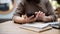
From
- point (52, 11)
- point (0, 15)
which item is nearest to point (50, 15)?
point (52, 11)

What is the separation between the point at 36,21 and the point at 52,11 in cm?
30

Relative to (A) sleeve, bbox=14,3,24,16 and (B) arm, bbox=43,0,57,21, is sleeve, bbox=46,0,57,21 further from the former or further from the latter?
(A) sleeve, bbox=14,3,24,16

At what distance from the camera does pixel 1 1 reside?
9.20 feet

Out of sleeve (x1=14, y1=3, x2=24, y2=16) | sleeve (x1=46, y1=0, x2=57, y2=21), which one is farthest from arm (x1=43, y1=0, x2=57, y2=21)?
sleeve (x1=14, y1=3, x2=24, y2=16)

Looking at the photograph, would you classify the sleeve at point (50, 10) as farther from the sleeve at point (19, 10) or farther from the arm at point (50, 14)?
the sleeve at point (19, 10)

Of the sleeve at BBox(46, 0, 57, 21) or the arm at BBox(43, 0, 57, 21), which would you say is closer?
the arm at BBox(43, 0, 57, 21)

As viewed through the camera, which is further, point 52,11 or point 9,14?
point 9,14

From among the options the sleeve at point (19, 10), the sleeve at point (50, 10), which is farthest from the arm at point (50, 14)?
the sleeve at point (19, 10)

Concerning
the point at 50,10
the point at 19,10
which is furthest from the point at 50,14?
the point at 19,10

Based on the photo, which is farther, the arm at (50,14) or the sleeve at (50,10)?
the sleeve at (50,10)

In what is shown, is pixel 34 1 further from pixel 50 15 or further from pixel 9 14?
pixel 9 14

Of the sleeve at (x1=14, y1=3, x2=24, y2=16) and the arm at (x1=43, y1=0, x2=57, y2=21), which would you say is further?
the sleeve at (x1=14, y1=3, x2=24, y2=16)

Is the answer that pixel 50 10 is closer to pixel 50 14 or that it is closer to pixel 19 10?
pixel 50 14

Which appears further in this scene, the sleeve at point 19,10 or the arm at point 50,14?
the sleeve at point 19,10
